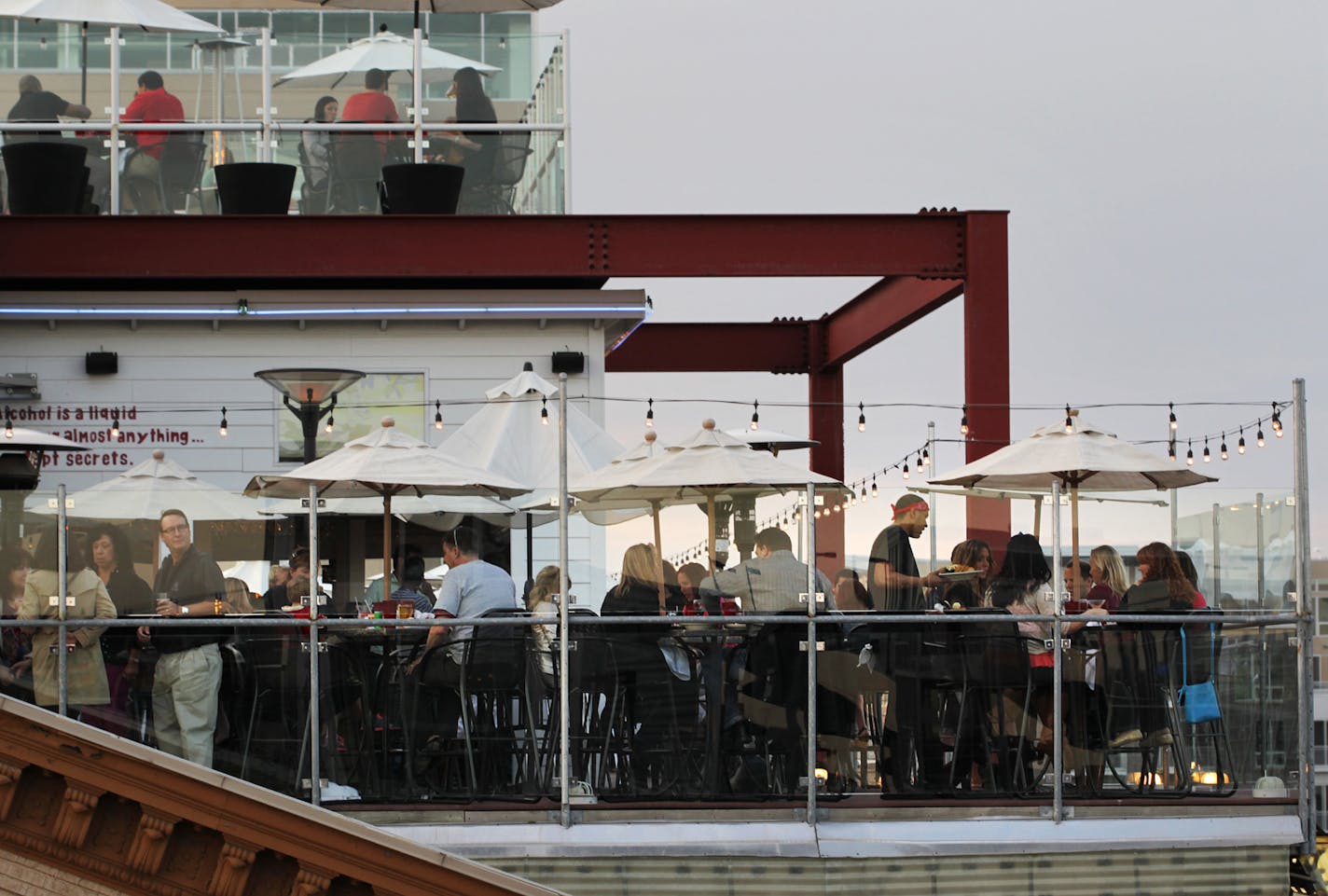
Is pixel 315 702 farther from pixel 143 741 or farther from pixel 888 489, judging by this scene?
pixel 888 489

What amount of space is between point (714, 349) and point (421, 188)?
8.52m

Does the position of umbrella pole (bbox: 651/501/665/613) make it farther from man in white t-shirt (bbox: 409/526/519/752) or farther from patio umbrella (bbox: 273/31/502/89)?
patio umbrella (bbox: 273/31/502/89)

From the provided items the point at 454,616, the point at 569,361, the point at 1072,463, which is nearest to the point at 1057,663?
the point at 1072,463

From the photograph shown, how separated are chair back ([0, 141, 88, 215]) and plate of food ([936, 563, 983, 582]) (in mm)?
12333

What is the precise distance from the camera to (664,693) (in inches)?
526

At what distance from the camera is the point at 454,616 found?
13.6 m

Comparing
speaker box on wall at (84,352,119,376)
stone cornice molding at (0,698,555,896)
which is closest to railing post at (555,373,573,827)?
stone cornice molding at (0,698,555,896)

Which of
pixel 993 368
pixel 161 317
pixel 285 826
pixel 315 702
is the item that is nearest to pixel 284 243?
pixel 161 317

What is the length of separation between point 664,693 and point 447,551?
6.99 feet

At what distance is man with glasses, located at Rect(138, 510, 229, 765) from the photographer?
13.2 metres

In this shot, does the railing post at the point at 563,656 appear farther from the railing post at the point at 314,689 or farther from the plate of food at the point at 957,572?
the plate of food at the point at 957,572

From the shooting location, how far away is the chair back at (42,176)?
71.9 ft

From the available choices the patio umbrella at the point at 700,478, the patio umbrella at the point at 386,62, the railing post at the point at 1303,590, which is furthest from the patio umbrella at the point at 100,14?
the railing post at the point at 1303,590

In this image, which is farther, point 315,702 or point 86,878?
point 315,702
